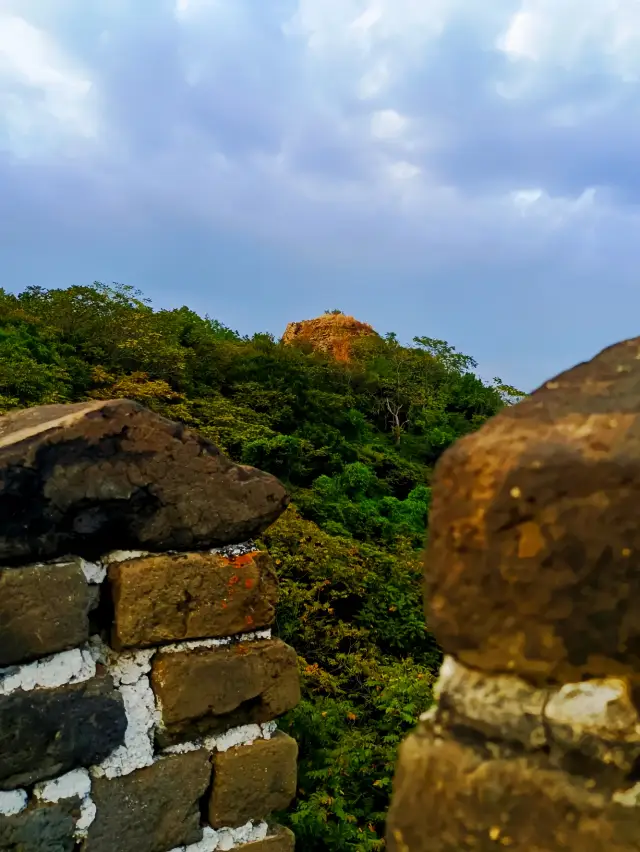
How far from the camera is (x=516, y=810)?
2.20ft

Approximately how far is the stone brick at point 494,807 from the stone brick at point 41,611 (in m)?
1.28

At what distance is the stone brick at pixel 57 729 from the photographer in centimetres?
175

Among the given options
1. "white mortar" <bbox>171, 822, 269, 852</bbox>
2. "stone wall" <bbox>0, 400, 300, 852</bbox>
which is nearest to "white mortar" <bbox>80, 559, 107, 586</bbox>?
"stone wall" <bbox>0, 400, 300, 852</bbox>

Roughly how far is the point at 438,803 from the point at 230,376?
45.9ft

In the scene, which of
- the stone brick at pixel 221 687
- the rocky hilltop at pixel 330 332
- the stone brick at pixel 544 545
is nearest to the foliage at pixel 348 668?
the stone brick at pixel 221 687

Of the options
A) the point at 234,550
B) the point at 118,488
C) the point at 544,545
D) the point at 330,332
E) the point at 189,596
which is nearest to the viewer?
the point at 544,545

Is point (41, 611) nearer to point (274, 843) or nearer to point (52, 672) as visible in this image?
point (52, 672)

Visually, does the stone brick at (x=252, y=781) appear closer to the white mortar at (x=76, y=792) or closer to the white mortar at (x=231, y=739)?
the white mortar at (x=231, y=739)

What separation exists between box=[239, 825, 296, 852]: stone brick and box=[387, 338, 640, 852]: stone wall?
1539mm

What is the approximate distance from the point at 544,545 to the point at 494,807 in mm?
239

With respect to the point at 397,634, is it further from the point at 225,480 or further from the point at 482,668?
the point at 482,668

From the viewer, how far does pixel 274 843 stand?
2115 millimetres

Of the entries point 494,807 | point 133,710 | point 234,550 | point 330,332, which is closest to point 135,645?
point 133,710

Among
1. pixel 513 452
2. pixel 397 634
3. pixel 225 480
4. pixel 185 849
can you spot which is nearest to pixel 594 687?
pixel 513 452
